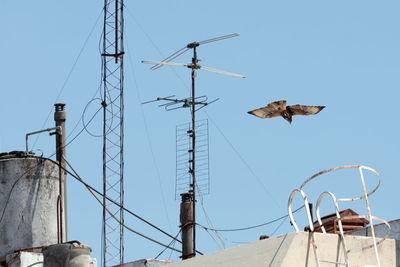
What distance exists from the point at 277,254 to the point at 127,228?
58.7 ft

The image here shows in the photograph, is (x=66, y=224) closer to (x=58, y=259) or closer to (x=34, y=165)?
(x=34, y=165)

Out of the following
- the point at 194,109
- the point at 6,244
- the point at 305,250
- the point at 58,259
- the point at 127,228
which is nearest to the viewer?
the point at 305,250

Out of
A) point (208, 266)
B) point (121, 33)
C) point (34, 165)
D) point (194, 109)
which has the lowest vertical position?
point (208, 266)

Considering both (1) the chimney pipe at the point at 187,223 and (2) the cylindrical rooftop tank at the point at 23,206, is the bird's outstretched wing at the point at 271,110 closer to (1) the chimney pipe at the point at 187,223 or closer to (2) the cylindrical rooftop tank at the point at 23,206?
(2) the cylindrical rooftop tank at the point at 23,206

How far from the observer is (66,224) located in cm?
2775

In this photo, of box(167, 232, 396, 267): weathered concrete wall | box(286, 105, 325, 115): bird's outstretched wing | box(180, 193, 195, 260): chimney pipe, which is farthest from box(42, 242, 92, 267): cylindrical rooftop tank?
box(180, 193, 195, 260): chimney pipe

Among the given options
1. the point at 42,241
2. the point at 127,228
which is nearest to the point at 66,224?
the point at 42,241

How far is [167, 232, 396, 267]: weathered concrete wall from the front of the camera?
1262cm

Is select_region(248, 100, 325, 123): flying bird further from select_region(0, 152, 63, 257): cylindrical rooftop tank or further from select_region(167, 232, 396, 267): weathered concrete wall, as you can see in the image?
select_region(167, 232, 396, 267): weathered concrete wall

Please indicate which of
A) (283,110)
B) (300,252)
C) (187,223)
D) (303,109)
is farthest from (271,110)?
(300,252)

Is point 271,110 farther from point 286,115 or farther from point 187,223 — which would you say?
point 187,223

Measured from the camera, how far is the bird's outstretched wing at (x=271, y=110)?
2305cm

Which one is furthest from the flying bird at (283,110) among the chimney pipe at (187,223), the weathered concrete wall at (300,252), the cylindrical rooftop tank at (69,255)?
the weathered concrete wall at (300,252)

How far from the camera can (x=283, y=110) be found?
2322 centimetres
